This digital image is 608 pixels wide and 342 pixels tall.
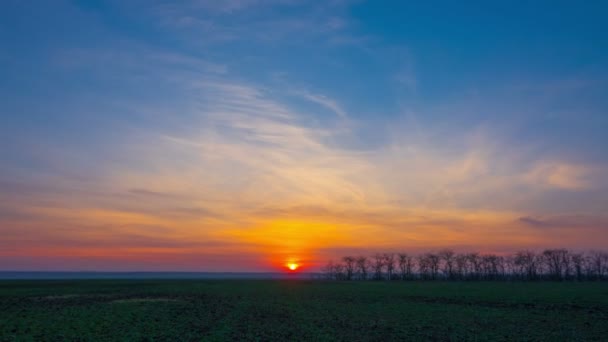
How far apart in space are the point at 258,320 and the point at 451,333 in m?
16.2

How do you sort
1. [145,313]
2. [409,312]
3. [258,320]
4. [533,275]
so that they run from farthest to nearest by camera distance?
[533,275] → [409,312] → [145,313] → [258,320]

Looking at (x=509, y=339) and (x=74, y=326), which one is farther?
(x=74, y=326)

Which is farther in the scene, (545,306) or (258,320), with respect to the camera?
(545,306)

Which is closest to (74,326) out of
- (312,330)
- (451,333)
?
(312,330)

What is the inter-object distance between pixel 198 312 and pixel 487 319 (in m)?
27.9

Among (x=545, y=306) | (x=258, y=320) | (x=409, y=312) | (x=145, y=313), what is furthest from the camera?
(x=545, y=306)

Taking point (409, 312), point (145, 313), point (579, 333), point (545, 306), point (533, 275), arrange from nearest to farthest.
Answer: point (579, 333)
point (145, 313)
point (409, 312)
point (545, 306)
point (533, 275)

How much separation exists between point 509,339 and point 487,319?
35.9 ft

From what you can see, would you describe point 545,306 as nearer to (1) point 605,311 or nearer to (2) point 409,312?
(1) point 605,311

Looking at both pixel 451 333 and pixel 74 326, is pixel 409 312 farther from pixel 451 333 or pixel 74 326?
pixel 74 326

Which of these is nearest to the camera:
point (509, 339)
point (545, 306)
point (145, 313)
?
point (509, 339)

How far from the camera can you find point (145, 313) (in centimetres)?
4138

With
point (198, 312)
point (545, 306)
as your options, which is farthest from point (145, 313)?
point (545, 306)

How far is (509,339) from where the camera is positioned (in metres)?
28.3
